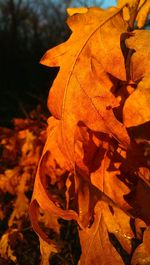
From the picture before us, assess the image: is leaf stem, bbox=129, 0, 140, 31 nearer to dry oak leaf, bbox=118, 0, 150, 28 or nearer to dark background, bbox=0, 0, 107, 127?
dry oak leaf, bbox=118, 0, 150, 28

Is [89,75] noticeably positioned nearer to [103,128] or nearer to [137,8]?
[103,128]

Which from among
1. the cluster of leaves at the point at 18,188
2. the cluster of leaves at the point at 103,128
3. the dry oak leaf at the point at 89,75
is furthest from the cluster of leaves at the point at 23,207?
the dry oak leaf at the point at 89,75

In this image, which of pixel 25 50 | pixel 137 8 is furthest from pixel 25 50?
pixel 137 8

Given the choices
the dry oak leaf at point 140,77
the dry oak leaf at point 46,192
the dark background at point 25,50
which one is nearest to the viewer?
the dry oak leaf at point 140,77

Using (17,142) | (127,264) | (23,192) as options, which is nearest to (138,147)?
(127,264)

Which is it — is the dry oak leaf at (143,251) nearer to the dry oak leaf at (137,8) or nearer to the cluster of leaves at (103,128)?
the cluster of leaves at (103,128)

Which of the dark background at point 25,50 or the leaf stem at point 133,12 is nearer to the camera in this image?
the leaf stem at point 133,12
